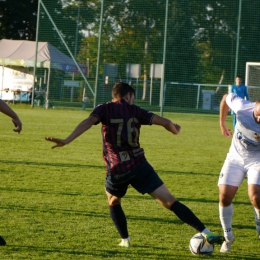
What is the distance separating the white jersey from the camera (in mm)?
6188

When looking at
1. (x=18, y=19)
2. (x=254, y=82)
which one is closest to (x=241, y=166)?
(x=254, y=82)

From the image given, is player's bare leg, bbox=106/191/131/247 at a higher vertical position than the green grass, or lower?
higher

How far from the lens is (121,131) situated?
574cm

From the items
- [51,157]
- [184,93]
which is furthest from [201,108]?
[51,157]

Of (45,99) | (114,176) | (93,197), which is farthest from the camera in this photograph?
(45,99)

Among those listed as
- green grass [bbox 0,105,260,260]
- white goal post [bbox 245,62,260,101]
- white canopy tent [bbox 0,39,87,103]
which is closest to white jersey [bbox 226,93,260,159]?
green grass [bbox 0,105,260,260]

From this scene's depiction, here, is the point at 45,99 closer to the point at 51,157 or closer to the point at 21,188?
the point at 51,157

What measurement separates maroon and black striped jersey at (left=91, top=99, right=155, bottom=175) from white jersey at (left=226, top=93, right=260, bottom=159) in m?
1.02

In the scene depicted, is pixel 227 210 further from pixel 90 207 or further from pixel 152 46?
pixel 152 46

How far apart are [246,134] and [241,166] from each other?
32cm

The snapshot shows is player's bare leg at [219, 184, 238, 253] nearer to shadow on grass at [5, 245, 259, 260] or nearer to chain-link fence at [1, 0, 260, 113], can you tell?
shadow on grass at [5, 245, 259, 260]

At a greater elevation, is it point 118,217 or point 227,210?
point 227,210

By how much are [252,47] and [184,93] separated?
3.95 m

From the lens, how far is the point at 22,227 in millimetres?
6758
